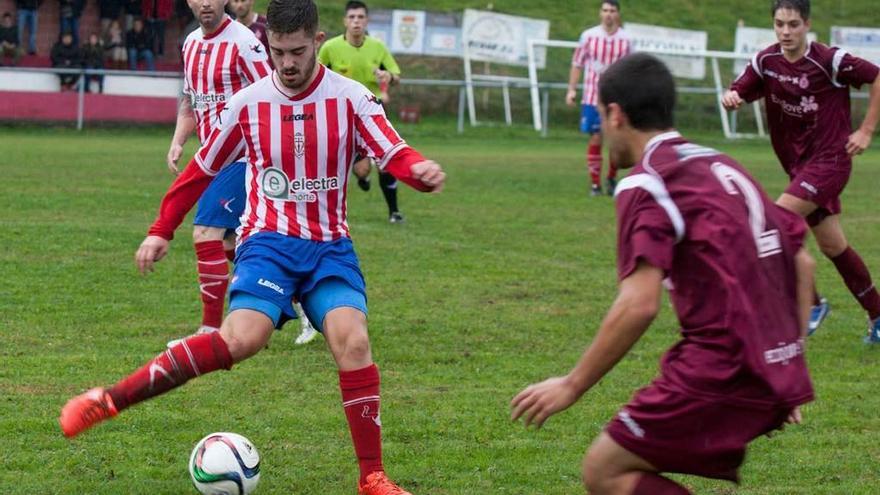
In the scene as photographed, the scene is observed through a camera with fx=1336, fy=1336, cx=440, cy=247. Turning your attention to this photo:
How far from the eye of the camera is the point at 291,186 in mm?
5105

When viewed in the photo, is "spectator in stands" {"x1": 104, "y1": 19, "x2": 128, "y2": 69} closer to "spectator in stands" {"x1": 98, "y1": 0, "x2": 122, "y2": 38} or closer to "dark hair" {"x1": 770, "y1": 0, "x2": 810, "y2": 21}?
"spectator in stands" {"x1": 98, "y1": 0, "x2": 122, "y2": 38}

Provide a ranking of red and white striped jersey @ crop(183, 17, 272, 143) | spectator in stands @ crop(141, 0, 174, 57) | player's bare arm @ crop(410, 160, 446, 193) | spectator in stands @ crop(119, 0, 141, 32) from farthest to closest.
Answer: spectator in stands @ crop(119, 0, 141, 32)
spectator in stands @ crop(141, 0, 174, 57)
red and white striped jersey @ crop(183, 17, 272, 143)
player's bare arm @ crop(410, 160, 446, 193)

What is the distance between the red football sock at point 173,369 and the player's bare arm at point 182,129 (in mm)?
2983

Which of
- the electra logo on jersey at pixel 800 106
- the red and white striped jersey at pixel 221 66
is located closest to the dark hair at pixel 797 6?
the electra logo on jersey at pixel 800 106

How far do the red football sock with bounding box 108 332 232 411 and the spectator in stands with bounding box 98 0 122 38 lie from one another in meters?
21.3

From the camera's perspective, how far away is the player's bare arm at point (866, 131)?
25.8ft

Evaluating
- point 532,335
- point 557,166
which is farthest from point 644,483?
point 557,166

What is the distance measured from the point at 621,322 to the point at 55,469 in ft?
8.69

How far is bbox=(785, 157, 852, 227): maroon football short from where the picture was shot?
26.2 ft

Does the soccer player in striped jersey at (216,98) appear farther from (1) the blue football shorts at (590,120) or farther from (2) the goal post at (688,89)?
(2) the goal post at (688,89)

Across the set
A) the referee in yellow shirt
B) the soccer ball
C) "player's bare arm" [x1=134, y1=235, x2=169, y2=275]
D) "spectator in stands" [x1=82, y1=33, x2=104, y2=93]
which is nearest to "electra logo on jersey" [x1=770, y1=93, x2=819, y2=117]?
"player's bare arm" [x1=134, y1=235, x2=169, y2=275]

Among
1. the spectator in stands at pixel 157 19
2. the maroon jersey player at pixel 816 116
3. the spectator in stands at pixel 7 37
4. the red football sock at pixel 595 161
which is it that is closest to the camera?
the maroon jersey player at pixel 816 116

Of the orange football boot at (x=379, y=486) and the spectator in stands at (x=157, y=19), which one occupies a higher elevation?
the spectator in stands at (x=157, y=19)

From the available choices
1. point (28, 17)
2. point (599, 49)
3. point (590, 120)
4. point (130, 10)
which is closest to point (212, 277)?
point (590, 120)
